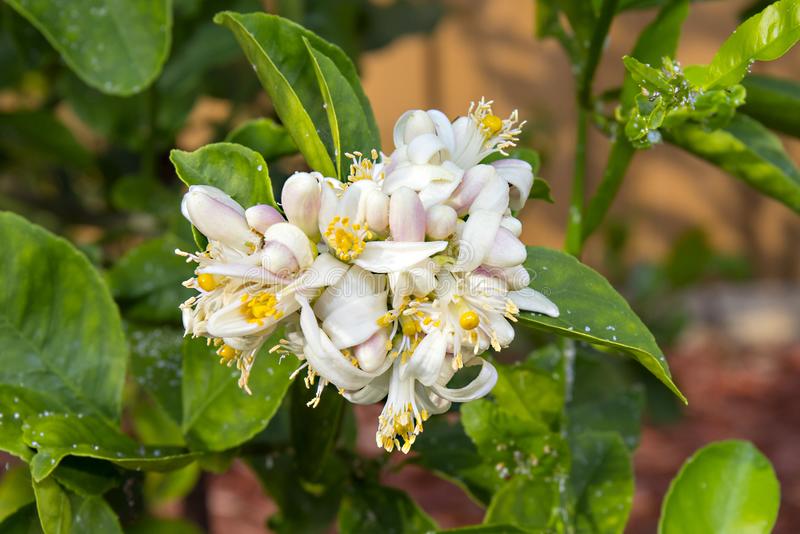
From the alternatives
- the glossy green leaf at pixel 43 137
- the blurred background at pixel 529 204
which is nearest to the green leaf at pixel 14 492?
the blurred background at pixel 529 204

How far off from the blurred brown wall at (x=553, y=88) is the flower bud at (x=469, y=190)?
7.85 feet

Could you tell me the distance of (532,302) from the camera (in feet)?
2.09

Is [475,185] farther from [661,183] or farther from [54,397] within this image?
[661,183]

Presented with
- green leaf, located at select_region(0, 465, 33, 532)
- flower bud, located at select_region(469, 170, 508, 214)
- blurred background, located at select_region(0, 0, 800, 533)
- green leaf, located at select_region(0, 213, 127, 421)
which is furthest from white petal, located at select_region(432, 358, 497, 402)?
green leaf, located at select_region(0, 465, 33, 532)

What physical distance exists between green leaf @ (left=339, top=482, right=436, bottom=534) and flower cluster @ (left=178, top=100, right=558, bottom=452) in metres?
0.28

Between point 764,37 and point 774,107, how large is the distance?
335mm

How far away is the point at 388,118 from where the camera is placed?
321cm

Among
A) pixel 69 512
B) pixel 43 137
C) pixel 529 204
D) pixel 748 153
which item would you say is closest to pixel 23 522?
pixel 69 512

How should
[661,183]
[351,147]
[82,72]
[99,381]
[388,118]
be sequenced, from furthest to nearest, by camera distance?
1. [661,183]
2. [388,118]
3. [82,72]
4. [99,381]
5. [351,147]

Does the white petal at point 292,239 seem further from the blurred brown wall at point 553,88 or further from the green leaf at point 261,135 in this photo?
the blurred brown wall at point 553,88

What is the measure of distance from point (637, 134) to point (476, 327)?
227 millimetres

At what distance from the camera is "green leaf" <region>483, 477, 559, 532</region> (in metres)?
0.82

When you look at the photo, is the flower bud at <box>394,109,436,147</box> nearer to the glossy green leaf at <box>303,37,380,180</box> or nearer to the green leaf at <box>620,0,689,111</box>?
the glossy green leaf at <box>303,37,380,180</box>

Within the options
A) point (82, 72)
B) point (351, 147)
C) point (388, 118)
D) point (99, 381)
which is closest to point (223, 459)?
point (99, 381)
